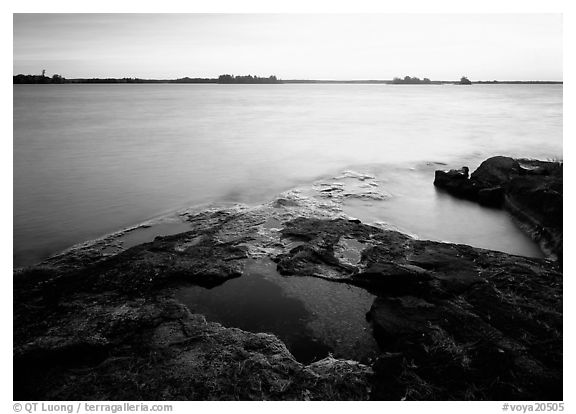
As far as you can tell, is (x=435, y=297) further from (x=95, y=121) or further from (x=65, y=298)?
(x=95, y=121)

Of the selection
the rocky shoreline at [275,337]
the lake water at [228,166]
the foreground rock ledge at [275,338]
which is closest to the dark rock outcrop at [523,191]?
the lake water at [228,166]

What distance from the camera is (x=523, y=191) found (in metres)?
9.41

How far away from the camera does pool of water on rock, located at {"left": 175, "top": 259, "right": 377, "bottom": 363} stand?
14.4 ft

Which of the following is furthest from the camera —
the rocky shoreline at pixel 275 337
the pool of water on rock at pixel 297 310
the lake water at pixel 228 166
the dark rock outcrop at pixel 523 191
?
the lake water at pixel 228 166

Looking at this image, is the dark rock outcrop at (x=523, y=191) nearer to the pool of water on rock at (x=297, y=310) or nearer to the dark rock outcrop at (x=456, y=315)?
the dark rock outcrop at (x=456, y=315)

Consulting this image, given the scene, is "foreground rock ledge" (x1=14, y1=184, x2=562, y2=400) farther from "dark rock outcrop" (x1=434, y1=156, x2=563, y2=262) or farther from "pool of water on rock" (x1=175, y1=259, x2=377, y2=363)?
"dark rock outcrop" (x1=434, y1=156, x2=563, y2=262)

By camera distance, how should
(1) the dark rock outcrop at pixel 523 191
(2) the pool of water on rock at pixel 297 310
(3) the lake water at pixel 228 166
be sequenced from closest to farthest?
1. (2) the pool of water on rock at pixel 297 310
2. (1) the dark rock outcrop at pixel 523 191
3. (3) the lake water at pixel 228 166

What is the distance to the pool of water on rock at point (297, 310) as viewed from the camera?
14.4 ft

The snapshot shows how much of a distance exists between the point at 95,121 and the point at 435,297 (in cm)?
3142

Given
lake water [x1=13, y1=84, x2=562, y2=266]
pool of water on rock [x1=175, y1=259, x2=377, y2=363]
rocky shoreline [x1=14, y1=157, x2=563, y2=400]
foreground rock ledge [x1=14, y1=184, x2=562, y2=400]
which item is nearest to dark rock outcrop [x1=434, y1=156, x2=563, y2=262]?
lake water [x1=13, y1=84, x2=562, y2=266]

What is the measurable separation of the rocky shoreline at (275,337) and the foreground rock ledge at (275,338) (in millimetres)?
15

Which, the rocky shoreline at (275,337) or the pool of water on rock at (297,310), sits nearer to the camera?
the rocky shoreline at (275,337)

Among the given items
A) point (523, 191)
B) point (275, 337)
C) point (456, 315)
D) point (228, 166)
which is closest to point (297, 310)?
point (275, 337)
